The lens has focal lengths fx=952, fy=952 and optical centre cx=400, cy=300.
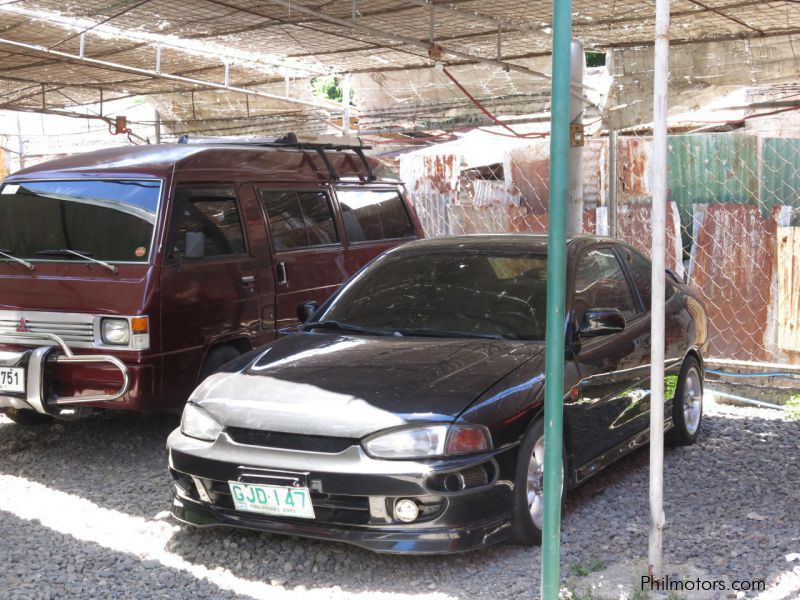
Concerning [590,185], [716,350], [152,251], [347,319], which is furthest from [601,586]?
[590,185]

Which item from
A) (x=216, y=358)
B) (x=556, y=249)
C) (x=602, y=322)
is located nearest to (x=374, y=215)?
(x=216, y=358)

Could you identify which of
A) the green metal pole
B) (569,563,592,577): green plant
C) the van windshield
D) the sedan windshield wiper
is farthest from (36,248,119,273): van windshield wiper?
the green metal pole

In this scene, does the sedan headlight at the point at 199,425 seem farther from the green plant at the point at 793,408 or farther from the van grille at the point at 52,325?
the green plant at the point at 793,408

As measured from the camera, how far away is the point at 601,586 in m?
4.10

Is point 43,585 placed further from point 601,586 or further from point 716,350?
point 716,350

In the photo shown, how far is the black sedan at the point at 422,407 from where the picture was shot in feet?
13.8

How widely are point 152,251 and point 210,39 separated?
219 inches

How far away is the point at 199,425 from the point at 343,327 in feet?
4.02

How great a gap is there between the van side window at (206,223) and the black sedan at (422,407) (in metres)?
1.18

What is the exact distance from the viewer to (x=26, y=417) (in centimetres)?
732

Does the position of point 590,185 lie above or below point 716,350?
above

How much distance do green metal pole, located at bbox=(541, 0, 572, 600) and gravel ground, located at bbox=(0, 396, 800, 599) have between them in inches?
39.7

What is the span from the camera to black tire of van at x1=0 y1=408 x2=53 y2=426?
7254 mm

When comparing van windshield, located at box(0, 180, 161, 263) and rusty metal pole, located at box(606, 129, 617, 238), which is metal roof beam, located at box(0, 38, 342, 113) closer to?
van windshield, located at box(0, 180, 161, 263)
